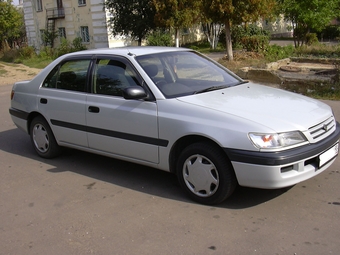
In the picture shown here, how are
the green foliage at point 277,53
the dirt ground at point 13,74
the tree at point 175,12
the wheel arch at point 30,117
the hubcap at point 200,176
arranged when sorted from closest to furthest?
1. the hubcap at point 200,176
2. the wheel arch at point 30,117
3. the green foliage at point 277,53
4. the dirt ground at point 13,74
5. the tree at point 175,12

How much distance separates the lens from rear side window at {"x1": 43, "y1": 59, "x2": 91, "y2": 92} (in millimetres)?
5551

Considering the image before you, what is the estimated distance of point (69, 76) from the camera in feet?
19.0

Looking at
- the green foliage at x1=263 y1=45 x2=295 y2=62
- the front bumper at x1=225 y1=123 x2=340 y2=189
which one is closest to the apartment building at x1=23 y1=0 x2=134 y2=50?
the green foliage at x1=263 y1=45 x2=295 y2=62

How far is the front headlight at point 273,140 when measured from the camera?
3893 mm

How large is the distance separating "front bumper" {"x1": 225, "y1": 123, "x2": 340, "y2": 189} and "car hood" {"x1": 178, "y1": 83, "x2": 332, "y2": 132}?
0.24 meters

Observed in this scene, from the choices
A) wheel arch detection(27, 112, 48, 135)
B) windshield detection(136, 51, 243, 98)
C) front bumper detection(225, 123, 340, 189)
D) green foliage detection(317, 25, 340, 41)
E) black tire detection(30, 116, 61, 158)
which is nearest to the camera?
front bumper detection(225, 123, 340, 189)

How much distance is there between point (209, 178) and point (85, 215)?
138cm

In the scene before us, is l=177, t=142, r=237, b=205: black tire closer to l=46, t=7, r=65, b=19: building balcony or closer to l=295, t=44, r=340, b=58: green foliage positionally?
l=295, t=44, r=340, b=58: green foliage

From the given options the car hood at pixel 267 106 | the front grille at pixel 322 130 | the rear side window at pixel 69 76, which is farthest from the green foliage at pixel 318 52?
the rear side window at pixel 69 76

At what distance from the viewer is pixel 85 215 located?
4.34m

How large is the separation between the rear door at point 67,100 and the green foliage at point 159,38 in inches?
843

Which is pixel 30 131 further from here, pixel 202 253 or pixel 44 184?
pixel 202 253

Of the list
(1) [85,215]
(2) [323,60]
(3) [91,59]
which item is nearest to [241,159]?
(1) [85,215]

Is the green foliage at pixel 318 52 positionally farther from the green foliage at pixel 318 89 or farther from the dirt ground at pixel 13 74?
the dirt ground at pixel 13 74
